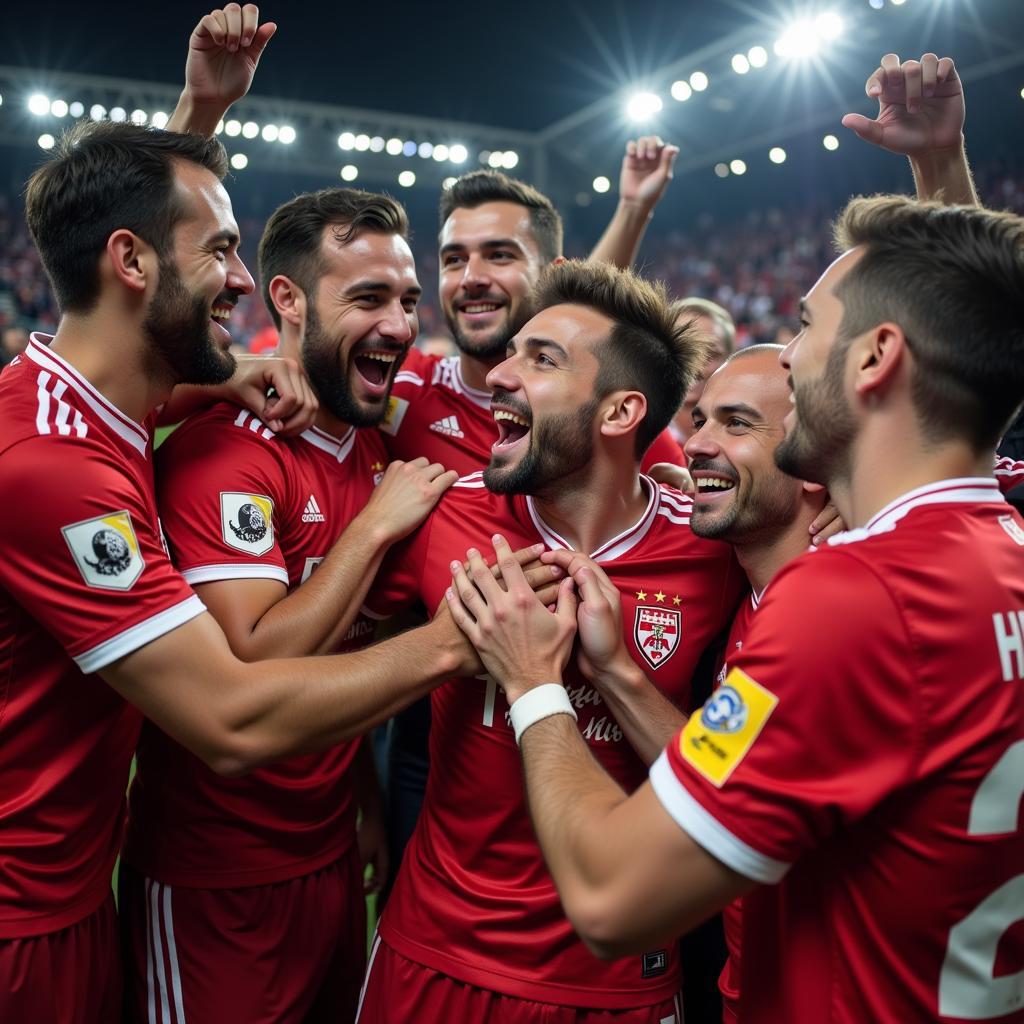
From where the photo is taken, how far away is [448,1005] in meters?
2.25

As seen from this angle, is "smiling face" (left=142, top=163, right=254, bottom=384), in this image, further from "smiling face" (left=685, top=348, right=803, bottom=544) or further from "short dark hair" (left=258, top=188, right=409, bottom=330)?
"smiling face" (left=685, top=348, right=803, bottom=544)

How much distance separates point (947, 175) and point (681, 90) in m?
18.6

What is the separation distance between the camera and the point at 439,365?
404 cm

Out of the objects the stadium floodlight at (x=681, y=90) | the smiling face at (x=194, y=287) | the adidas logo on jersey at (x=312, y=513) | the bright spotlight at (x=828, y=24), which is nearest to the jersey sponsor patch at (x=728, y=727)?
the adidas logo on jersey at (x=312, y=513)

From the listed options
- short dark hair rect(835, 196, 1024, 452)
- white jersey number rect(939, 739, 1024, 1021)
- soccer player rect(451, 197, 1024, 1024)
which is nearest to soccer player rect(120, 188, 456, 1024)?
soccer player rect(451, 197, 1024, 1024)

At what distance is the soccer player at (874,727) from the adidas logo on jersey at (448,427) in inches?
76.4

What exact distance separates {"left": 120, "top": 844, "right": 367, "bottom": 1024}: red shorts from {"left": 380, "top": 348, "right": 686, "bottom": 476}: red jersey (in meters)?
1.50

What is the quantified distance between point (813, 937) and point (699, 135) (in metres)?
23.0

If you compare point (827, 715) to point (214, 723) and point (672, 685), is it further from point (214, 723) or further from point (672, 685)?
point (214, 723)

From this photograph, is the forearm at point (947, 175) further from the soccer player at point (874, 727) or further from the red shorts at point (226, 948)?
the red shorts at point (226, 948)

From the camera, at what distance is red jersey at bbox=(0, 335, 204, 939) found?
6.40 feet

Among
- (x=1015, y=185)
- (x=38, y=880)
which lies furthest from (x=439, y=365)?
(x=1015, y=185)

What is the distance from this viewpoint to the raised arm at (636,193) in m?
4.38

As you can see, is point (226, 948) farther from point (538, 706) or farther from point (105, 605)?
point (538, 706)
